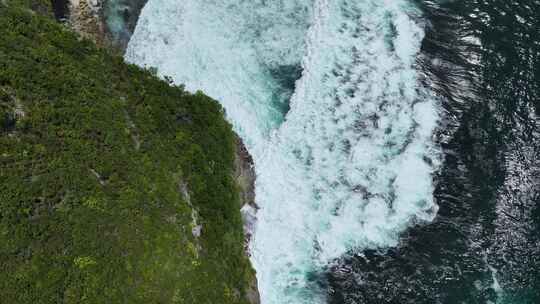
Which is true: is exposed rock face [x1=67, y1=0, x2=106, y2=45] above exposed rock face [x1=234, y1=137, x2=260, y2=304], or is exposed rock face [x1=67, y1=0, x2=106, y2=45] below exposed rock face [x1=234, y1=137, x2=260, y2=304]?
above

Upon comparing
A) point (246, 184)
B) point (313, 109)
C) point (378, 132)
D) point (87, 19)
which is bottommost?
point (246, 184)

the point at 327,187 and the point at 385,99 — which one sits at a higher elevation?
the point at 385,99

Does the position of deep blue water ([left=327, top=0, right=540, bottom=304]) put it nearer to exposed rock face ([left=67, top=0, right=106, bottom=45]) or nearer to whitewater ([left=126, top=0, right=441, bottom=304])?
whitewater ([left=126, top=0, right=441, bottom=304])

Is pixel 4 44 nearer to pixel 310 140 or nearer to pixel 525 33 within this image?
pixel 310 140

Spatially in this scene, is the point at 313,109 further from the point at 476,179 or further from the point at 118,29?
the point at 118,29

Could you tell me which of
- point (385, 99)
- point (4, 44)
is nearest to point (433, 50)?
point (385, 99)

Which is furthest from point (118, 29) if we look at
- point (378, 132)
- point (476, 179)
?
point (476, 179)

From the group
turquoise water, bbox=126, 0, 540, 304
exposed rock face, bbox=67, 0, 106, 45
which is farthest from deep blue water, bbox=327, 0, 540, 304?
exposed rock face, bbox=67, 0, 106, 45
